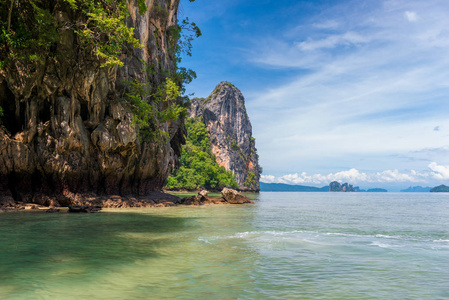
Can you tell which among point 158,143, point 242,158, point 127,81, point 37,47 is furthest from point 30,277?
point 242,158

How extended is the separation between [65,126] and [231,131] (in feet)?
409

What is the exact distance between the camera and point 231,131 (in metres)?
147

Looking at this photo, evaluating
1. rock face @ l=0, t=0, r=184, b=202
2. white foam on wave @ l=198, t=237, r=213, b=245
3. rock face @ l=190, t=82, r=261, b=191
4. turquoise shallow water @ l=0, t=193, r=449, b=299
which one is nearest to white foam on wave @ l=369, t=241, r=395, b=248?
turquoise shallow water @ l=0, t=193, r=449, b=299

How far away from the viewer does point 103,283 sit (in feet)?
21.6

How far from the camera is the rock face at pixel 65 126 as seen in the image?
21609 millimetres

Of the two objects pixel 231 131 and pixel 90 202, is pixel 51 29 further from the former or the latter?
pixel 231 131

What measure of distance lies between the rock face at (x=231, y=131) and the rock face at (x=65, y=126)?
A: 10346cm

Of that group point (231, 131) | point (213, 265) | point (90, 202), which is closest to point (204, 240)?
point (213, 265)

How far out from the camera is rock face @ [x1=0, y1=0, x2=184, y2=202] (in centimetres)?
2161

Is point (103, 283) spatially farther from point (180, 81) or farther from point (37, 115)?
point (180, 81)

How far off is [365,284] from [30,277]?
7.06m

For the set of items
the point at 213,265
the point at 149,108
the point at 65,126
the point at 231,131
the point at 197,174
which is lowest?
the point at 213,265

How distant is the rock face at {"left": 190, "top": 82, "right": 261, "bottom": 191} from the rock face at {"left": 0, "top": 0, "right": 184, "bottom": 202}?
103m

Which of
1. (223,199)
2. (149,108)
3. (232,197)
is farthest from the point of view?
(223,199)
